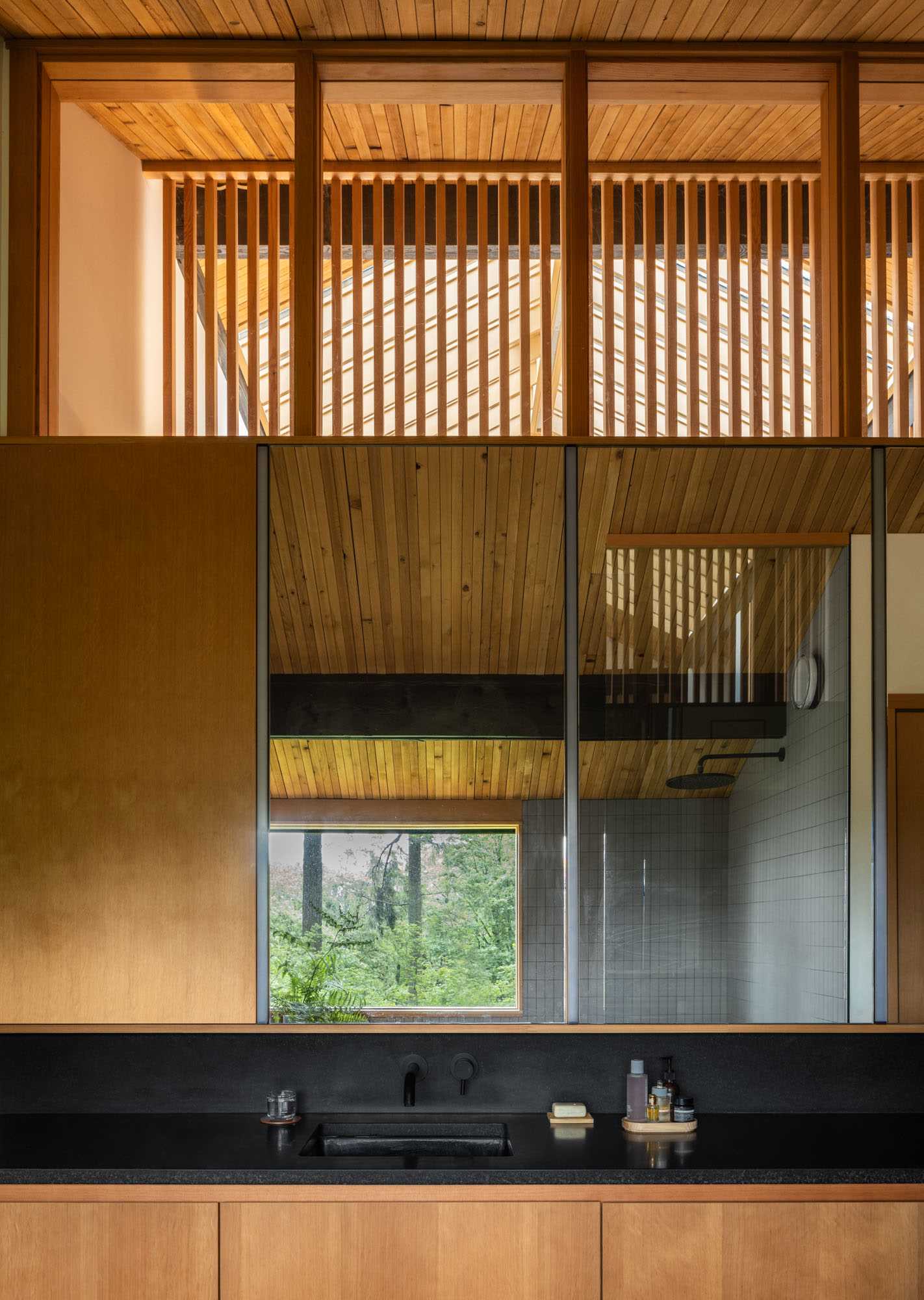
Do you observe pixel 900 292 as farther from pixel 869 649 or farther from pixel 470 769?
pixel 470 769

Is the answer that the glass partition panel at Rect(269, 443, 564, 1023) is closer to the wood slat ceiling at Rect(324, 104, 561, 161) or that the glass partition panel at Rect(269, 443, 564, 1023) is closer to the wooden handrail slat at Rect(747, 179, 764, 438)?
the wooden handrail slat at Rect(747, 179, 764, 438)

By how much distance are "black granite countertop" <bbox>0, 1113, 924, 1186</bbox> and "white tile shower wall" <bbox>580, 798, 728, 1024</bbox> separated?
282 mm

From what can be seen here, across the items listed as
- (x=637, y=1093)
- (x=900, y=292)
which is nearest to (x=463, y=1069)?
(x=637, y=1093)

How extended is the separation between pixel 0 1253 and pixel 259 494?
5.55ft

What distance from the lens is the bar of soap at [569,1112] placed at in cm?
283

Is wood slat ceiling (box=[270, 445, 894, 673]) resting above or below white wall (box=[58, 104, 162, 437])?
below

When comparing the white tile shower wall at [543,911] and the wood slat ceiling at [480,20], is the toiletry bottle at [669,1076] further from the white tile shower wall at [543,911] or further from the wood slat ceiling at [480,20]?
the wood slat ceiling at [480,20]

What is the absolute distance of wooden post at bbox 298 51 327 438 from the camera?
3000mm

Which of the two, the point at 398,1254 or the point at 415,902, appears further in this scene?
the point at 415,902

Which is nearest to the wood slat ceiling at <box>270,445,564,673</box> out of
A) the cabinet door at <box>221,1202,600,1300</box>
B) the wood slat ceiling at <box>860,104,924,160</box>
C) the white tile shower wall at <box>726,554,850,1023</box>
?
the white tile shower wall at <box>726,554,850,1023</box>

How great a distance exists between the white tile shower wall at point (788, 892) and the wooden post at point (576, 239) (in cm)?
95

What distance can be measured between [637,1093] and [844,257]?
206 cm

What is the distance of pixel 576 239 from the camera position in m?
3.02

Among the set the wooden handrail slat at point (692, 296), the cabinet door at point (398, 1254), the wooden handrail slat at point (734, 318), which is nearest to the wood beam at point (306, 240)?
the wooden handrail slat at point (692, 296)
